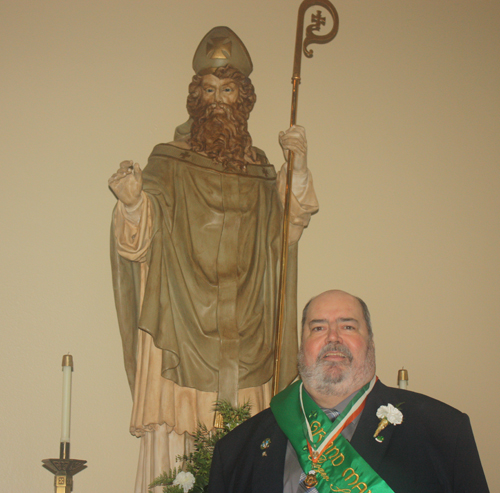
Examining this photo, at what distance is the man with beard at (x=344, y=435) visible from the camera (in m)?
2.47

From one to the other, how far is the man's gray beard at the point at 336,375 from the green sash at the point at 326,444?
1.7 inches

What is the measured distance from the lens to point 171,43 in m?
4.45

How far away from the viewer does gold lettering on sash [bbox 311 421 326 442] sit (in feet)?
8.63

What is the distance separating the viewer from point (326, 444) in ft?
8.55

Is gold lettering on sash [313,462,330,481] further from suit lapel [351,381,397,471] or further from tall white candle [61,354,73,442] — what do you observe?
tall white candle [61,354,73,442]

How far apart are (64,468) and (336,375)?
1294mm

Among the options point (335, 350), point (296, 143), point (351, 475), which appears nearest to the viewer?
point (351, 475)

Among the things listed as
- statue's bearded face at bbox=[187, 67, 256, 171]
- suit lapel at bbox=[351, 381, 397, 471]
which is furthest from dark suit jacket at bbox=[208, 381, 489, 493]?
statue's bearded face at bbox=[187, 67, 256, 171]

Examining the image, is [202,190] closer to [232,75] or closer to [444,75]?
[232,75]

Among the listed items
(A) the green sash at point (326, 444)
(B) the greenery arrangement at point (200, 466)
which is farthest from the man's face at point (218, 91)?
(A) the green sash at point (326, 444)

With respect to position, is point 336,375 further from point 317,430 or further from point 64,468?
point 64,468

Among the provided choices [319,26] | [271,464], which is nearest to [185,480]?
[271,464]

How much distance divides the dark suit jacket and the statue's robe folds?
2.74 ft

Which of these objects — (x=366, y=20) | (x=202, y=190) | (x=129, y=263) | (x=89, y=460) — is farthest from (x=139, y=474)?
(x=366, y=20)
